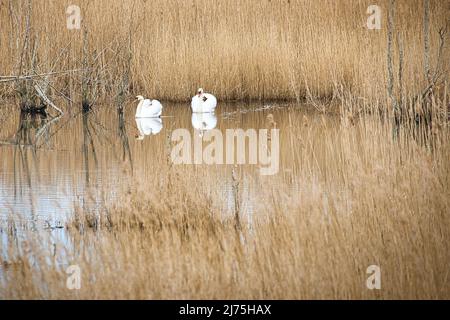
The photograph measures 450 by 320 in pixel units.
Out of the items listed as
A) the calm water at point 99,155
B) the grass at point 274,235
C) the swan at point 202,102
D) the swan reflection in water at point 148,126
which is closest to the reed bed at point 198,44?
the calm water at point 99,155

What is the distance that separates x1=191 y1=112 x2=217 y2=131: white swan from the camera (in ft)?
30.0

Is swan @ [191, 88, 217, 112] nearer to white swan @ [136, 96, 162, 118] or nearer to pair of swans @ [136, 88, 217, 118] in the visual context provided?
pair of swans @ [136, 88, 217, 118]

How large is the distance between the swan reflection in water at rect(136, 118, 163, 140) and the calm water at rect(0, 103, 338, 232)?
10mm

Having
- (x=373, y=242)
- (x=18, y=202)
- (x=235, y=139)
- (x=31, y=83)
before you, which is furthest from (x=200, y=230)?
(x=31, y=83)

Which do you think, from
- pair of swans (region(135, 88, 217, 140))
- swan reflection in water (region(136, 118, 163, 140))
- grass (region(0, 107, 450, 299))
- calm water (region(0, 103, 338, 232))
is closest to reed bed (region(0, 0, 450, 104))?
calm water (region(0, 103, 338, 232))

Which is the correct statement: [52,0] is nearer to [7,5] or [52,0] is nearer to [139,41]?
[7,5]

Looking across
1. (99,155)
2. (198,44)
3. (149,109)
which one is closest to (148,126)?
(149,109)

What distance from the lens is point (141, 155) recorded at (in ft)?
24.3

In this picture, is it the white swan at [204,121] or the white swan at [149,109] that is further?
the white swan at [149,109]

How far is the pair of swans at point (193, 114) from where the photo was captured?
9.28 m

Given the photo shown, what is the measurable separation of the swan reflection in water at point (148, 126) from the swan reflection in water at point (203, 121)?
0.37 meters

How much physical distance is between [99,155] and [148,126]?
1931 millimetres

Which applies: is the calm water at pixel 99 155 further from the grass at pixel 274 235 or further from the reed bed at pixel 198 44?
the reed bed at pixel 198 44

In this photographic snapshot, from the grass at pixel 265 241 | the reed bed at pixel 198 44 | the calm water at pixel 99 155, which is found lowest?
the grass at pixel 265 241
